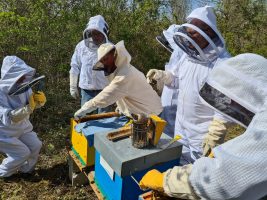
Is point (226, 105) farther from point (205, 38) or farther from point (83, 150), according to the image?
point (83, 150)

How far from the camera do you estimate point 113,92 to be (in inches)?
129

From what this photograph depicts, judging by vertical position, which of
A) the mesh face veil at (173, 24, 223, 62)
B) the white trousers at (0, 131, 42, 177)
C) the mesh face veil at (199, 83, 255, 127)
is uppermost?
the mesh face veil at (173, 24, 223, 62)

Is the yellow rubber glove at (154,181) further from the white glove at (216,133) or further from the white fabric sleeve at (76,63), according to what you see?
the white fabric sleeve at (76,63)

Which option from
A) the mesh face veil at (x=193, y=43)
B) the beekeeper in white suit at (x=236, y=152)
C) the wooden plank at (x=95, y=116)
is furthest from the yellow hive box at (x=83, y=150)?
the mesh face veil at (x=193, y=43)

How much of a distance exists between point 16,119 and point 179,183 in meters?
2.69

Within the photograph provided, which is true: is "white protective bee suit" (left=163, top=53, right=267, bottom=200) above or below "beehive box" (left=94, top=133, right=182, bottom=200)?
above

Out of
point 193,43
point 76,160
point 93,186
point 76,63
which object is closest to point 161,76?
point 193,43

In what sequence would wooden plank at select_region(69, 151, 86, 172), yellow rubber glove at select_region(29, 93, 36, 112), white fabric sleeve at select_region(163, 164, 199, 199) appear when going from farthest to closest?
yellow rubber glove at select_region(29, 93, 36, 112), wooden plank at select_region(69, 151, 86, 172), white fabric sleeve at select_region(163, 164, 199, 199)

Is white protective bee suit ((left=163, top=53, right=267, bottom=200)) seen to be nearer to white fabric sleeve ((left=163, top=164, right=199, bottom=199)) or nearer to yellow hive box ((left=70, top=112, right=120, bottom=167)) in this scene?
white fabric sleeve ((left=163, top=164, right=199, bottom=199))

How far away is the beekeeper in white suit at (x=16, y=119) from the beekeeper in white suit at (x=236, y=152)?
2.52 metres

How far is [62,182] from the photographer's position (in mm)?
3936

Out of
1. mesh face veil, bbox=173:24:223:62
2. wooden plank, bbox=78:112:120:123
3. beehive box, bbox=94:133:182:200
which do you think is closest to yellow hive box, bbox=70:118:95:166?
wooden plank, bbox=78:112:120:123

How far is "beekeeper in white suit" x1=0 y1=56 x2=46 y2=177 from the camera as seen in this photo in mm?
3623

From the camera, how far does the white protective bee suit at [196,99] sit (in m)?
2.90
